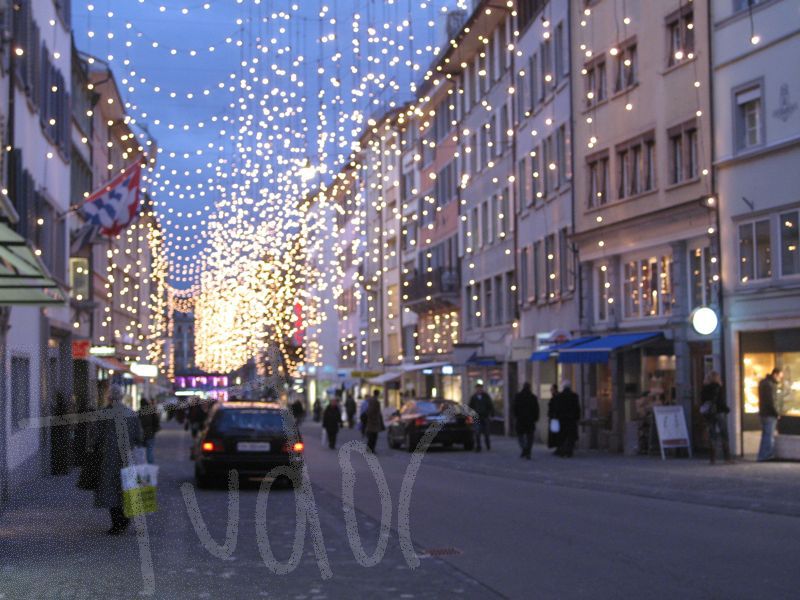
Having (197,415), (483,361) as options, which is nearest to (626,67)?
(483,361)

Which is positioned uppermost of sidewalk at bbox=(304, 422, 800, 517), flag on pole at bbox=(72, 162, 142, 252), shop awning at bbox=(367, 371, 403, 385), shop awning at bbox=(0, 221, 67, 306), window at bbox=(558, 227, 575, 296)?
flag on pole at bbox=(72, 162, 142, 252)

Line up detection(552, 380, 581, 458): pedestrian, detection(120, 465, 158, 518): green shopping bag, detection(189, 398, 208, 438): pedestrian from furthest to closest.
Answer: detection(189, 398, 208, 438): pedestrian, detection(552, 380, 581, 458): pedestrian, detection(120, 465, 158, 518): green shopping bag

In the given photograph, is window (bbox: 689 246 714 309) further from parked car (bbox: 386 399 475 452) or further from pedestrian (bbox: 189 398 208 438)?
pedestrian (bbox: 189 398 208 438)

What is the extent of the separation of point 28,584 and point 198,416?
37.1 m

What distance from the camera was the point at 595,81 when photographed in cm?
3825

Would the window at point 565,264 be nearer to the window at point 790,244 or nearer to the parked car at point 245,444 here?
the window at point 790,244

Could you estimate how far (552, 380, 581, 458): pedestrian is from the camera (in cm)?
3375

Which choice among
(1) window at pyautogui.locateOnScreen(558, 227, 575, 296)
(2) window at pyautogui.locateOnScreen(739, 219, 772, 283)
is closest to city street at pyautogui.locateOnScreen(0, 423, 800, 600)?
(2) window at pyautogui.locateOnScreen(739, 219, 772, 283)

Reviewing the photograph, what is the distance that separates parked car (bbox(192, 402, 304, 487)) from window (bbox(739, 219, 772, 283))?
34.8 ft

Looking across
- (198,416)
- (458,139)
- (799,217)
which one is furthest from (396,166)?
(799,217)

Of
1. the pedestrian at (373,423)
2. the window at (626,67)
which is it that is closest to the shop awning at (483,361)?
the pedestrian at (373,423)

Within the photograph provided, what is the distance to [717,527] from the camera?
52.9 feet

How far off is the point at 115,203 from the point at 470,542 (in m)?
23.1

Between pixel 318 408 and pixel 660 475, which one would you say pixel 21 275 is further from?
pixel 318 408
